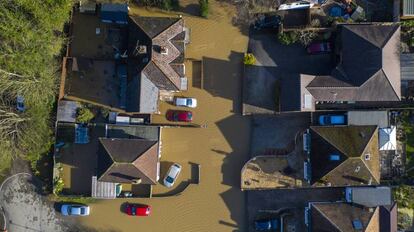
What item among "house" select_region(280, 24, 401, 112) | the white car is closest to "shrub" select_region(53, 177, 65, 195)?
the white car

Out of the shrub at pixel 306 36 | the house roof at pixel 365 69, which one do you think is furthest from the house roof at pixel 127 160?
the shrub at pixel 306 36

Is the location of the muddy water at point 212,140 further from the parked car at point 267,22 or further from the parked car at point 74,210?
the parked car at point 74,210

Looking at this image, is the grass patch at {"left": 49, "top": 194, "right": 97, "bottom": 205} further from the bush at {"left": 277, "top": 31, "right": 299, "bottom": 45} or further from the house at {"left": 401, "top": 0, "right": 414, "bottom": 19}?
the house at {"left": 401, "top": 0, "right": 414, "bottom": 19}

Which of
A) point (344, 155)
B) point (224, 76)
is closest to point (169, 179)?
point (224, 76)

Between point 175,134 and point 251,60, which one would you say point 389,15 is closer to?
point 251,60

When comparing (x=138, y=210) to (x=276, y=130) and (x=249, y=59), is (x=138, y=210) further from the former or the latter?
(x=249, y=59)

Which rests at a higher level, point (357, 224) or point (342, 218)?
point (342, 218)

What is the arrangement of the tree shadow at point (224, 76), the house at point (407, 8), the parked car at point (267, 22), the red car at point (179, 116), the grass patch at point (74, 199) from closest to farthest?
1. the house at point (407, 8)
2. the parked car at point (267, 22)
3. the red car at point (179, 116)
4. the grass patch at point (74, 199)
5. the tree shadow at point (224, 76)
